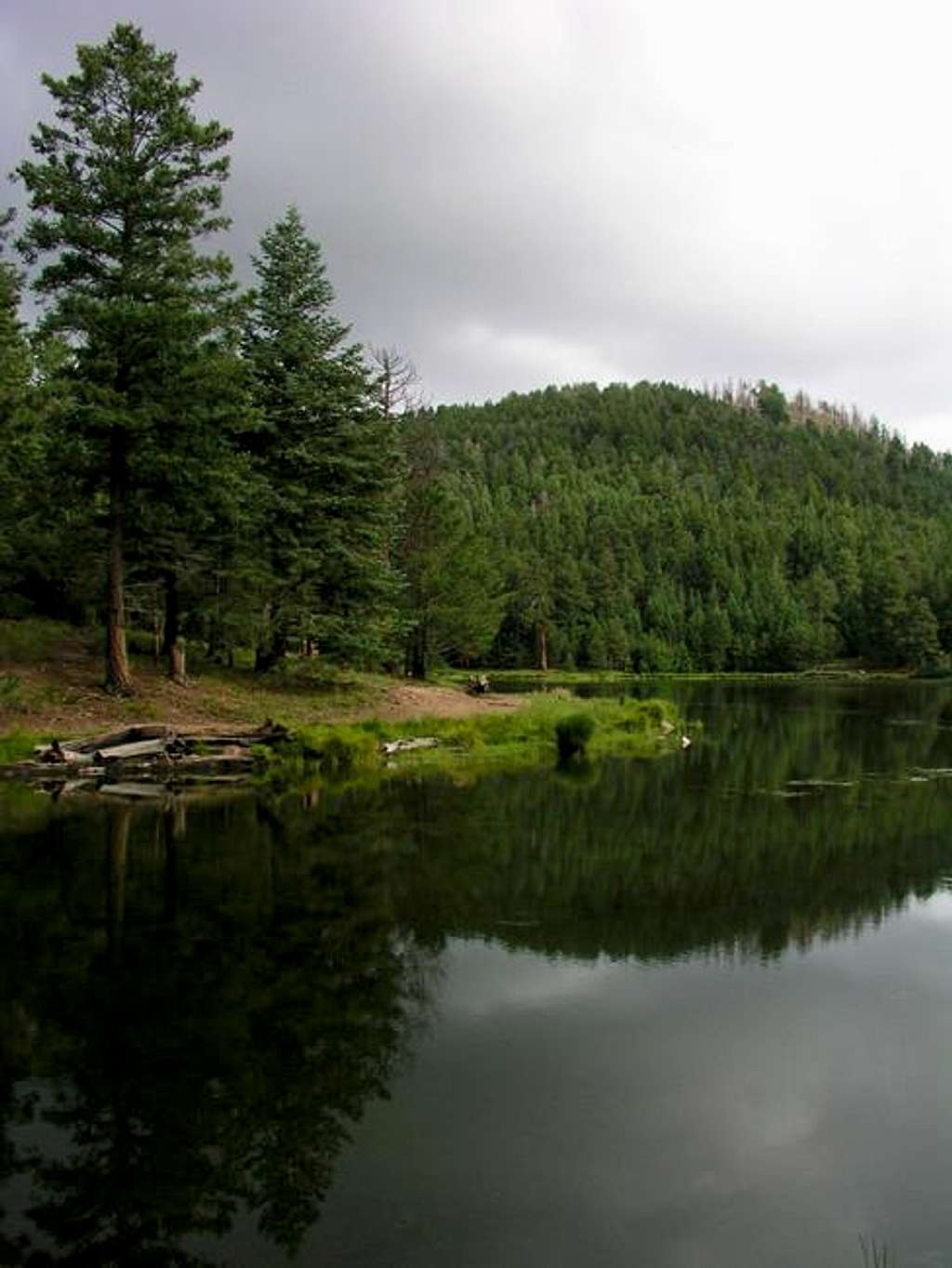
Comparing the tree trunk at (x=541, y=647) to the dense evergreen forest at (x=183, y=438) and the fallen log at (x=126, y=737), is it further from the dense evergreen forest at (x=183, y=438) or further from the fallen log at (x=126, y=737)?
→ the fallen log at (x=126, y=737)

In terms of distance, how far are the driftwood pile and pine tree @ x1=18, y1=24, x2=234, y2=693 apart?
383cm

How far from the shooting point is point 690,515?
166 meters

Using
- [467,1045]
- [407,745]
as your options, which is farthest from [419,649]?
[467,1045]

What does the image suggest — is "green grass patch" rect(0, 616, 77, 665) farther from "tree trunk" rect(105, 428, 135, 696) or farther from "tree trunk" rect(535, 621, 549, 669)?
"tree trunk" rect(535, 621, 549, 669)

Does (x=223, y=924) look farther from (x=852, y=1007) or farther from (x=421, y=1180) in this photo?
(x=852, y=1007)

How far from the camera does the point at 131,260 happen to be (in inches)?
1152

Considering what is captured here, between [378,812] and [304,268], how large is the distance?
22.6 meters

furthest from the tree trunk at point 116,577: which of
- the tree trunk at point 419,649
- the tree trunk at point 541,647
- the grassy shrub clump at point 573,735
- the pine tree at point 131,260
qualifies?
the tree trunk at point 541,647

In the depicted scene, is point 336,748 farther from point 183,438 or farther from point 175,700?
point 183,438

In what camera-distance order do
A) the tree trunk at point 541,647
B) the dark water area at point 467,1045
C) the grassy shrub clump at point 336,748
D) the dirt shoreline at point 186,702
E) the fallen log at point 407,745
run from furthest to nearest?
the tree trunk at point 541,647 → the fallen log at point 407,745 → the dirt shoreline at point 186,702 → the grassy shrub clump at point 336,748 → the dark water area at point 467,1045

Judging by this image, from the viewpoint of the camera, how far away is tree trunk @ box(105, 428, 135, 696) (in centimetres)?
2878

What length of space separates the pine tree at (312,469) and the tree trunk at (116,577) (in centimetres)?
514

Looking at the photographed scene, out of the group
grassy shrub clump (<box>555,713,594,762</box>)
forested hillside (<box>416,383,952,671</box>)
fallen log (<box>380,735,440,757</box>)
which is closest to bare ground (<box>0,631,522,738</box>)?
fallen log (<box>380,735,440,757</box>)

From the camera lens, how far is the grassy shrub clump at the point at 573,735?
32188mm
